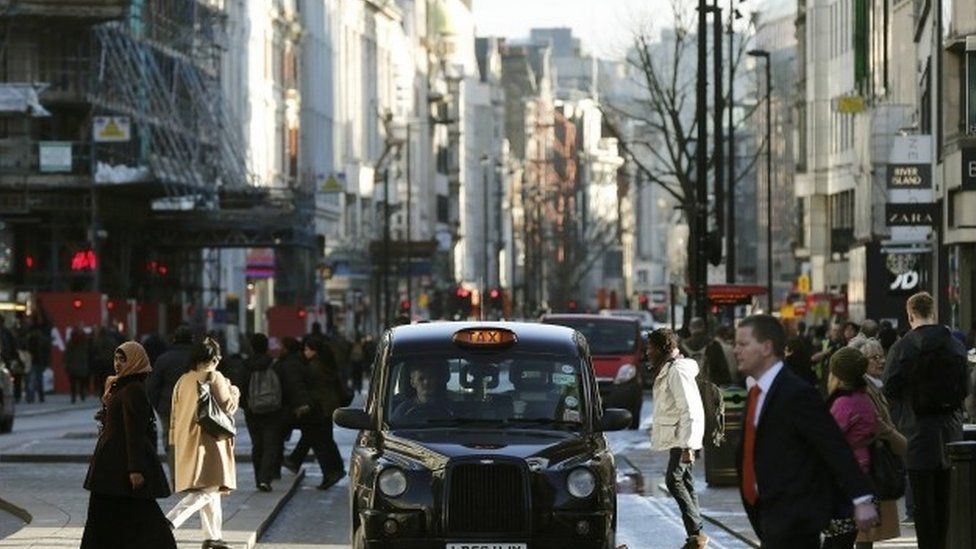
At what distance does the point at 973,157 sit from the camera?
120ft

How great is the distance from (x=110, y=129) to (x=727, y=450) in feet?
133

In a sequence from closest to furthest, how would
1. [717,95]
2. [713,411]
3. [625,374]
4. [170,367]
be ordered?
[170,367] < [713,411] < [625,374] < [717,95]

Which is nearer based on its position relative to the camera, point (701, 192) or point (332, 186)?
point (701, 192)

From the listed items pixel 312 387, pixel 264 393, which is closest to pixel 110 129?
pixel 312 387

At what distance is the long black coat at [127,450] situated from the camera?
55.9ft

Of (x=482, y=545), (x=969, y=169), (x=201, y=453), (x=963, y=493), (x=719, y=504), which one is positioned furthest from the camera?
(x=969, y=169)

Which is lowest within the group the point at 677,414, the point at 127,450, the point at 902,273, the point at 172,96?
the point at 677,414

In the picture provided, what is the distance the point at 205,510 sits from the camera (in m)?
21.3

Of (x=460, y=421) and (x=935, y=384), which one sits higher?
(x=935, y=384)

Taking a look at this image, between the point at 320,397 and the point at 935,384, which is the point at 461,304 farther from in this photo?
the point at 935,384

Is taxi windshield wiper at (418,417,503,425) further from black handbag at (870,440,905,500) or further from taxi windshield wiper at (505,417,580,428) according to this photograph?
black handbag at (870,440,905,500)

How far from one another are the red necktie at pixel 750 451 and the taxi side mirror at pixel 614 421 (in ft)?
20.1

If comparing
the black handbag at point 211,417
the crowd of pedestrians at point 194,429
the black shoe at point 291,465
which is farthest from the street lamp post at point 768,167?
the black handbag at point 211,417

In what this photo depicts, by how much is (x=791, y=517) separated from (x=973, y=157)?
81.1ft
